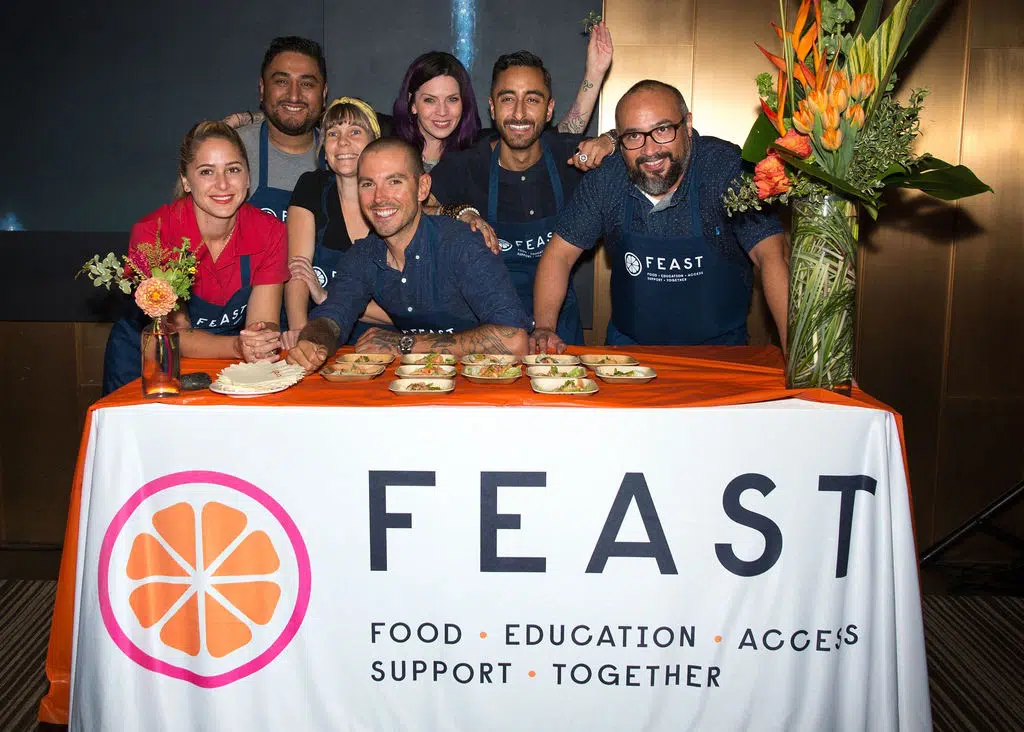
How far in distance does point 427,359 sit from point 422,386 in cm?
30

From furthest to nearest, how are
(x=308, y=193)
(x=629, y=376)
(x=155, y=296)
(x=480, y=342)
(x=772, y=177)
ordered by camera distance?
(x=308, y=193), (x=480, y=342), (x=629, y=376), (x=155, y=296), (x=772, y=177)

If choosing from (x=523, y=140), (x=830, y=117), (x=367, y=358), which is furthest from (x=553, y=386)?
(x=523, y=140)

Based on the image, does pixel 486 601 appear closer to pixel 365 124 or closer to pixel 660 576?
pixel 660 576

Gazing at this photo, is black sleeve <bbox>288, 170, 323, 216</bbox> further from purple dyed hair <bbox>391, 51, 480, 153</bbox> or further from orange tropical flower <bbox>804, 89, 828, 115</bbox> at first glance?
orange tropical flower <bbox>804, 89, 828, 115</bbox>

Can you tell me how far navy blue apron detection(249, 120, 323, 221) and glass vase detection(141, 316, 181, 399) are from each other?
1520mm

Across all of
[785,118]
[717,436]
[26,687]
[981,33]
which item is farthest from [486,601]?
[981,33]

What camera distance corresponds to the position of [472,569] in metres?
1.82

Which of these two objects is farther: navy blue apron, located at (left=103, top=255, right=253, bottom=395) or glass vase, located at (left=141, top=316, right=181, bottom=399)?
navy blue apron, located at (left=103, top=255, right=253, bottom=395)

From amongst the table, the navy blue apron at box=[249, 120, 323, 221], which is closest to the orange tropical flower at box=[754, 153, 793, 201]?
the table

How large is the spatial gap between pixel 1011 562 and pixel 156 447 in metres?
3.61

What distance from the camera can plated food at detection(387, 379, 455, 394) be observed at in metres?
1.92

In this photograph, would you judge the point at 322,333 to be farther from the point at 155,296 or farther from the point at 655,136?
the point at 655,136

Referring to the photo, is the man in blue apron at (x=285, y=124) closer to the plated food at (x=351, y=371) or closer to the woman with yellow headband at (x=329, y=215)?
the woman with yellow headband at (x=329, y=215)

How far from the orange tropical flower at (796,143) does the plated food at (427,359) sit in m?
0.96
